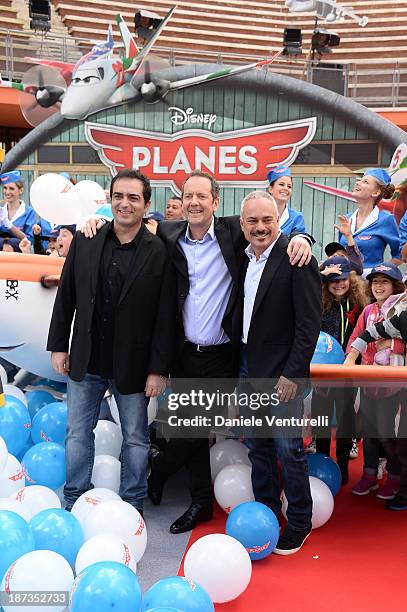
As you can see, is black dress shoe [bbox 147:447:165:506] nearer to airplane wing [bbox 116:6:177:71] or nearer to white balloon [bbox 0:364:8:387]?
white balloon [bbox 0:364:8:387]

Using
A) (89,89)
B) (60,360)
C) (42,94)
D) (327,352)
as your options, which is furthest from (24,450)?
(42,94)

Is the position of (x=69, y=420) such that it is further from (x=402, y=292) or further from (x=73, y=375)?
(x=402, y=292)

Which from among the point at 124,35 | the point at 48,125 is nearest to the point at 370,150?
the point at 124,35

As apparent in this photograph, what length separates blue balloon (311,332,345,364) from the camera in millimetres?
2852

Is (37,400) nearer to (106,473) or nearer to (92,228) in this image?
(106,473)

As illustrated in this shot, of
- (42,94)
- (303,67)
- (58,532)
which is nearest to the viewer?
(58,532)

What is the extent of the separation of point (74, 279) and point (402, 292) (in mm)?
1578

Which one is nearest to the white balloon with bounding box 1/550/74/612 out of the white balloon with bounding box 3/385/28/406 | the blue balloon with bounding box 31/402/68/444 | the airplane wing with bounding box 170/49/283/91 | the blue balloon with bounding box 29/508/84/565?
the blue balloon with bounding box 29/508/84/565

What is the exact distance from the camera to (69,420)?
2660mm

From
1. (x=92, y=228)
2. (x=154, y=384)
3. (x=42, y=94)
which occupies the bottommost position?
(x=154, y=384)

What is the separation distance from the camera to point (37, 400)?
11.9 ft

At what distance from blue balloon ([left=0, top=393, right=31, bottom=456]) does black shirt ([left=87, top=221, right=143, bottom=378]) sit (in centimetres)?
75

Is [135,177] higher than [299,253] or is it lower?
higher

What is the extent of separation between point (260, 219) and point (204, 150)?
605 cm
